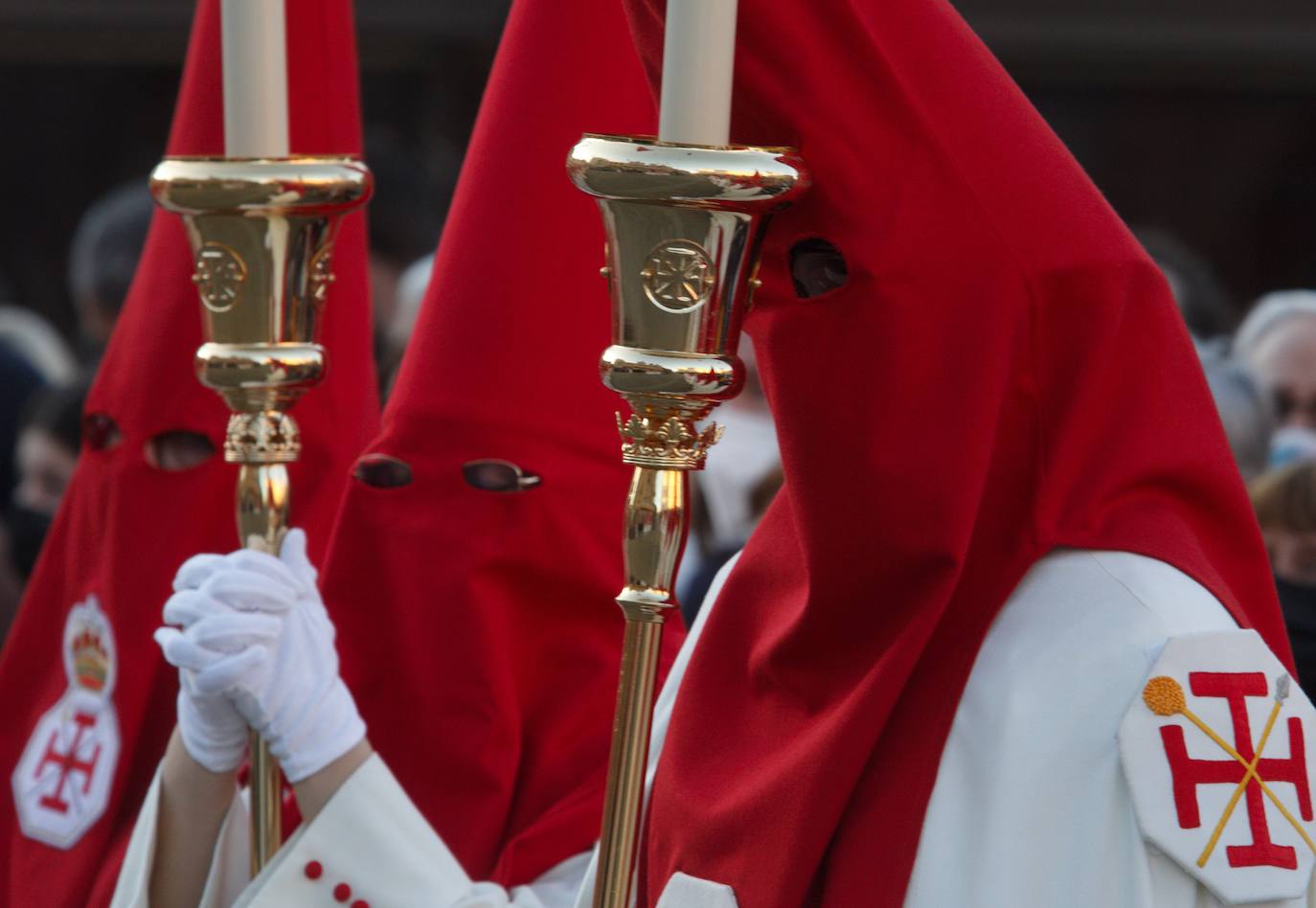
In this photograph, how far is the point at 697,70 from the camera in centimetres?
163

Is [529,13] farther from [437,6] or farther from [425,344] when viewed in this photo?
[437,6]

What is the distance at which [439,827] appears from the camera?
106 inches

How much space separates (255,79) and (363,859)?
0.97 meters

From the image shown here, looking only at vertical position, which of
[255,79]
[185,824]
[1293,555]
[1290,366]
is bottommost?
[185,824]

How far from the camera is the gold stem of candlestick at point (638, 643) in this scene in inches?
68.6

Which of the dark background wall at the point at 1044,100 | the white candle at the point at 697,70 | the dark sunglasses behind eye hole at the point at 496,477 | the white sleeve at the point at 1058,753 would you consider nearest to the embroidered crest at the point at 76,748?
the dark sunglasses behind eye hole at the point at 496,477

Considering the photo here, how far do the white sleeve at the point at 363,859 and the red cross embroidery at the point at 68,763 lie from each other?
566 mm

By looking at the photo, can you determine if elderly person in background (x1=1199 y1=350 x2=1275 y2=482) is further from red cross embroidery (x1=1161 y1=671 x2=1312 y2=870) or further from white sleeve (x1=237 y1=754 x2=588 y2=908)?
red cross embroidery (x1=1161 y1=671 x2=1312 y2=870)

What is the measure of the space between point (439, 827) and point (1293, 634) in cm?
139

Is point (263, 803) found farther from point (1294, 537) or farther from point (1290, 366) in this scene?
point (1290, 366)

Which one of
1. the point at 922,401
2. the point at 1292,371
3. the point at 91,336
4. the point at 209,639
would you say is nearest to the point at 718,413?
the point at 1292,371

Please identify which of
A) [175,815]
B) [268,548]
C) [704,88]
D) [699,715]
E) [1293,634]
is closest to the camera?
[704,88]

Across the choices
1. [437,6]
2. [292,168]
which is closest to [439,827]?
[292,168]

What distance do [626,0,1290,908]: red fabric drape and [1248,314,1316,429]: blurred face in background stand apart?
141 inches
